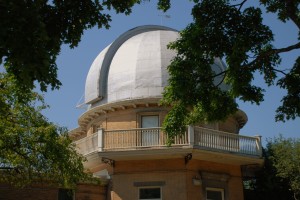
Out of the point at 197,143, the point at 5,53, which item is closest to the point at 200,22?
the point at 5,53

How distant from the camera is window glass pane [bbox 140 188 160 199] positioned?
20.6 meters

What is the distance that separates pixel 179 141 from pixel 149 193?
2.81 m

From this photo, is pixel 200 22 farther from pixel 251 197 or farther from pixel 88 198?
pixel 251 197

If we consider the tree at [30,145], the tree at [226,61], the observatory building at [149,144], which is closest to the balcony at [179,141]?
the observatory building at [149,144]

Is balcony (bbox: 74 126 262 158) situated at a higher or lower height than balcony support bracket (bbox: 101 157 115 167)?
higher

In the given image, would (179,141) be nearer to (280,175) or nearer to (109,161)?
(109,161)

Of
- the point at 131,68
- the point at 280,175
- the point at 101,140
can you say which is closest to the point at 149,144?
the point at 101,140

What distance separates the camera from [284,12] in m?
11.1

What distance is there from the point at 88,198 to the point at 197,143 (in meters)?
5.64

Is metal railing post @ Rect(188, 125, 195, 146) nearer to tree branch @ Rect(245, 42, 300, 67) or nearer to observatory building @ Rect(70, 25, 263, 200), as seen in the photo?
observatory building @ Rect(70, 25, 263, 200)

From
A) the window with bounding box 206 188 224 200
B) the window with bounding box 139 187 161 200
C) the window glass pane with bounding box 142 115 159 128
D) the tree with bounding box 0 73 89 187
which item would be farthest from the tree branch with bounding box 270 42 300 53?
the window glass pane with bounding box 142 115 159 128

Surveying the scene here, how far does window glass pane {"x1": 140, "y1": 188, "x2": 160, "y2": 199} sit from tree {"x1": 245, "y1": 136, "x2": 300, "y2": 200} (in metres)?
6.34

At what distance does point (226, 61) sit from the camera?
34.8 ft

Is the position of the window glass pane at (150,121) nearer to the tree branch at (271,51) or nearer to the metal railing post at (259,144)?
the metal railing post at (259,144)
